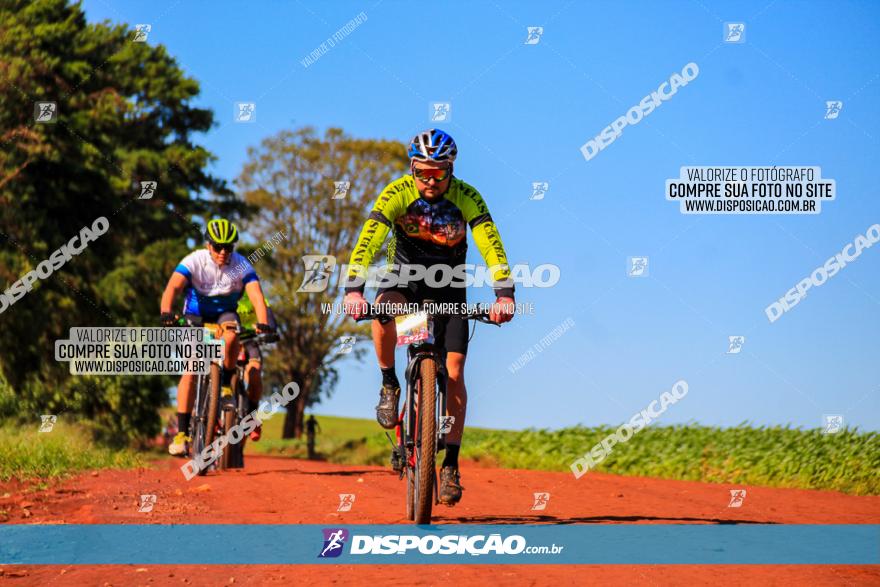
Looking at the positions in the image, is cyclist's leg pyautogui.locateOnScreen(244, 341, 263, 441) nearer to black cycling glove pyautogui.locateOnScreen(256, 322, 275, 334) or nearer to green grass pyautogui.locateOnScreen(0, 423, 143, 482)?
black cycling glove pyautogui.locateOnScreen(256, 322, 275, 334)

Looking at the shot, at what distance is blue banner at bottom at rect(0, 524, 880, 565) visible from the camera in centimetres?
724

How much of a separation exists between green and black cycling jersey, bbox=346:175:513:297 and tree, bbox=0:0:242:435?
14.7 metres

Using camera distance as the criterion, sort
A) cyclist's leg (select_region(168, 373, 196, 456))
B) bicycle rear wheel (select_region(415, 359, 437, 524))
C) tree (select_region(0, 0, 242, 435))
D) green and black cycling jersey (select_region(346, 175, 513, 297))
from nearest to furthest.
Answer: bicycle rear wheel (select_region(415, 359, 437, 524)) → green and black cycling jersey (select_region(346, 175, 513, 297)) → cyclist's leg (select_region(168, 373, 196, 456)) → tree (select_region(0, 0, 242, 435))

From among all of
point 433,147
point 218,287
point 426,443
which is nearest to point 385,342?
point 426,443

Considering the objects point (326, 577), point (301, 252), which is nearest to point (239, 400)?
point (326, 577)

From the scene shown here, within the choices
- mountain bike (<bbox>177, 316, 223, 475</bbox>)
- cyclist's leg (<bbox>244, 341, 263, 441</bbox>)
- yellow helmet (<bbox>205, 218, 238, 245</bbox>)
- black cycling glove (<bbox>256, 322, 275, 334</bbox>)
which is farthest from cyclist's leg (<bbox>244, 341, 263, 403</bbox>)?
yellow helmet (<bbox>205, 218, 238, 245</bbox>)

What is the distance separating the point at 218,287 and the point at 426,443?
5653 mm

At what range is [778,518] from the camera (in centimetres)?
1005

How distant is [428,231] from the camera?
326 inches

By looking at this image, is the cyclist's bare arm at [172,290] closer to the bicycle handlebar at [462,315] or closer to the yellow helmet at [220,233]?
the yellow helmet at [220,233]

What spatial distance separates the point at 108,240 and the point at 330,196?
1381 cm

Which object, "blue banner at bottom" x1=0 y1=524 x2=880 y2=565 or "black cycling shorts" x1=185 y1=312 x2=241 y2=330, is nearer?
"blue banner at bottom" x1=0 y1=524 x2=880 y2=565

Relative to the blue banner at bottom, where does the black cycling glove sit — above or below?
above

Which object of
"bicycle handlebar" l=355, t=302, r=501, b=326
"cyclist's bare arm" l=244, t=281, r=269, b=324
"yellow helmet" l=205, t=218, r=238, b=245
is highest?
"yellow helmet" l=205, t=218, r=238, b=245
